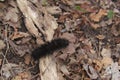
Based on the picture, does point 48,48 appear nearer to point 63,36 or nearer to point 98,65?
point 63,36

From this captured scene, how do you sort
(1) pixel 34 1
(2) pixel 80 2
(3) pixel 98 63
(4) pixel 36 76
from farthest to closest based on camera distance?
(2) pixel 80 2, (1) pixel 34 1, (3) pixel 98 63, (4) pixel 36 76

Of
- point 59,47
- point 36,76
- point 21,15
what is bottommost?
point 36,76

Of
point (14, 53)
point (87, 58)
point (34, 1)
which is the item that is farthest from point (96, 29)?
point (14, 53)

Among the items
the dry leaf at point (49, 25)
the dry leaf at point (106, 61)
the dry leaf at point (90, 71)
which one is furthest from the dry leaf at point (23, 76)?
the dry leaf at point (106, 61)

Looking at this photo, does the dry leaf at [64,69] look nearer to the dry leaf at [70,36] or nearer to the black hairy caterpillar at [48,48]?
the black hairy caterpillar at [48,48]

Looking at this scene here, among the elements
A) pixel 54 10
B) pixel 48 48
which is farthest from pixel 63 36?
pixel 54 10

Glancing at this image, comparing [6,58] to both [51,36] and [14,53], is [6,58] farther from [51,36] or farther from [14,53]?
[51,36]
